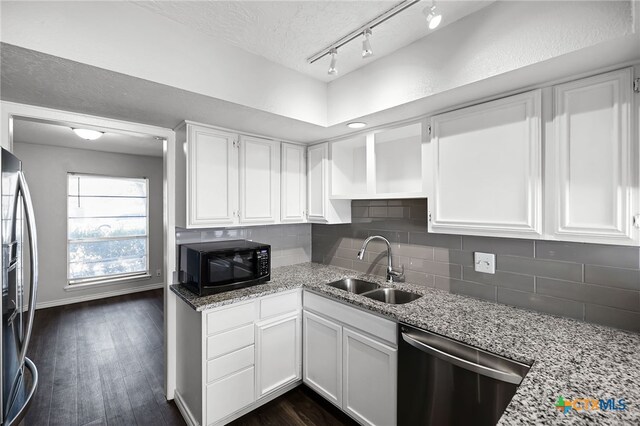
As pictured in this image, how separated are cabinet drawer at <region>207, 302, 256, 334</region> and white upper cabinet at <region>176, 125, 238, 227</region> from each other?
2.16 feet

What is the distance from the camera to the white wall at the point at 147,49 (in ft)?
3.96

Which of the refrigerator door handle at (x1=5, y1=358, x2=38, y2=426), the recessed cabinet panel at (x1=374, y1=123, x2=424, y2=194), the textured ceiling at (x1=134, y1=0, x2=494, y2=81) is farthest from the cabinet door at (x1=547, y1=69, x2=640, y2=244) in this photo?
the refrigerator door handle at (x1=5, y1=358, x2=38, y2=426)

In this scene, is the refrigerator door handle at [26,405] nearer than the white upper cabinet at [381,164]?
Yes

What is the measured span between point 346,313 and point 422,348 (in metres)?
0.56

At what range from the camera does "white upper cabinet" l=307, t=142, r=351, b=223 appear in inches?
105

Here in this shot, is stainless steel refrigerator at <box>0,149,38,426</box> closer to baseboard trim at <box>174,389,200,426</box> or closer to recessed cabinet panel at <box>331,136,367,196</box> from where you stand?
baseboard trim at <box>174,389,200,426</box>

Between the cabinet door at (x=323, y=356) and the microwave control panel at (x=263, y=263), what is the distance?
0.45m

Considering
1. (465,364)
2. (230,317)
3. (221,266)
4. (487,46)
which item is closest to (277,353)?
(230,317)

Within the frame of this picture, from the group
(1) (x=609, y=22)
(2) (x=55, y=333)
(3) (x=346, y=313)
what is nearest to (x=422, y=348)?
(3) (x=346, y=313)

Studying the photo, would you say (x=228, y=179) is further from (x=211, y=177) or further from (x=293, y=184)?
(x=293, y=184)

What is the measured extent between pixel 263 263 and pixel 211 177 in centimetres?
77

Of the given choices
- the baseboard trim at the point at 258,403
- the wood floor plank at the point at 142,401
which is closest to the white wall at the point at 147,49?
the baseboard trim at the point at 258,403

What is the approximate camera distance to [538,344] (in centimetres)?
130

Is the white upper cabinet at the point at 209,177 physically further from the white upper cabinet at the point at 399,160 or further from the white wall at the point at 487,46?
the white upper cabinet at the point at 399,160
